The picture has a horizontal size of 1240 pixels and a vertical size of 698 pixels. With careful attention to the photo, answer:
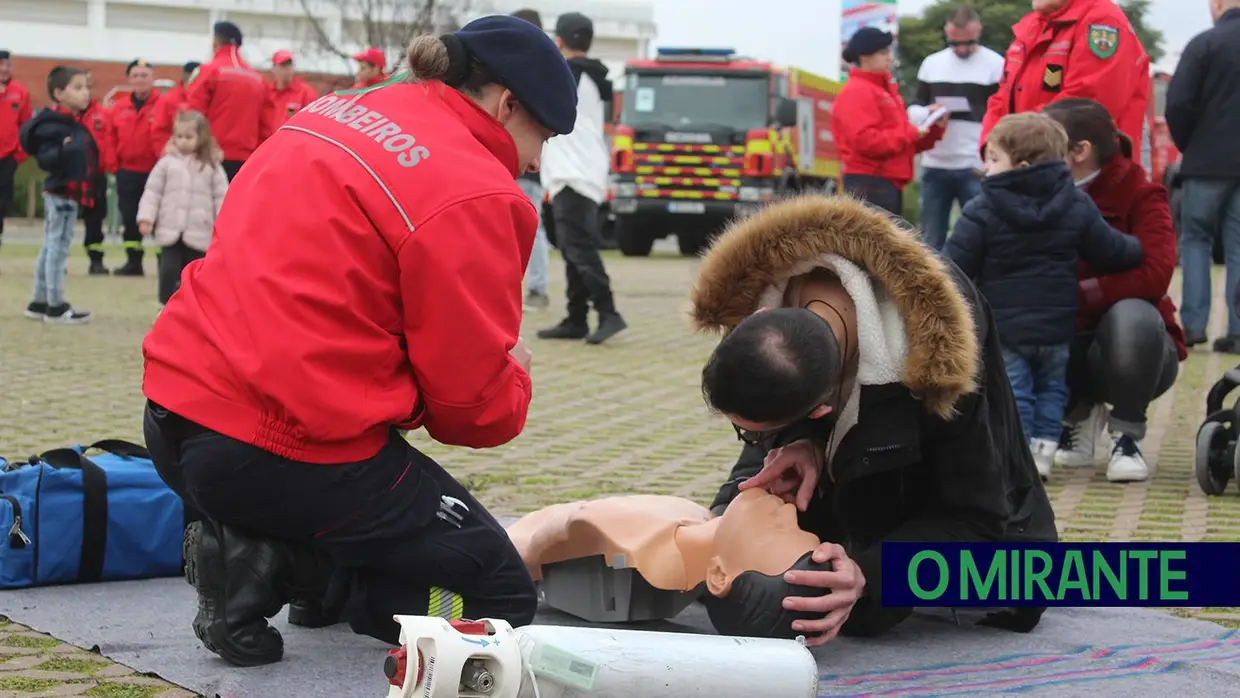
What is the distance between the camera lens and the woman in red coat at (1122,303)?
6.23 meters

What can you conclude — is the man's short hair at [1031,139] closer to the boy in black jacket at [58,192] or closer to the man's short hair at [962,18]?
the man's short hair at [962,18]

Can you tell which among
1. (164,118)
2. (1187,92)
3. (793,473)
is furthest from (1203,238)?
(164,118)

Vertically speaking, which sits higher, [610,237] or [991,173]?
[991,173]

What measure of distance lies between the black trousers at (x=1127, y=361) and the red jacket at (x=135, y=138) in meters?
10.4

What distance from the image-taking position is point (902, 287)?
11.6 feet

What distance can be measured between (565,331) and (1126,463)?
201 inches

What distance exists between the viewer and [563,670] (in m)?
2.95

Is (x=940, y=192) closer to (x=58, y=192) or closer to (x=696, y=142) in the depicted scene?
(x=58, y=192)

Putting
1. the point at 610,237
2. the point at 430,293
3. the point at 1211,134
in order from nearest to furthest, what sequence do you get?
the point at 430,293
the point at 1211,134
the point at 610,237

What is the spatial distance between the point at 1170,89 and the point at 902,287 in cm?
737

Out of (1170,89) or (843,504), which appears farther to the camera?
(1170,89)

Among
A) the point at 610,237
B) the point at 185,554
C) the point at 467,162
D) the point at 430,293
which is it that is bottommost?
the point at 610,237

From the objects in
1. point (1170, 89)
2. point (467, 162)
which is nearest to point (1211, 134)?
point (1170, 89)

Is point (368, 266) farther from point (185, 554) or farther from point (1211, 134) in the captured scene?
point (1211, 134)
